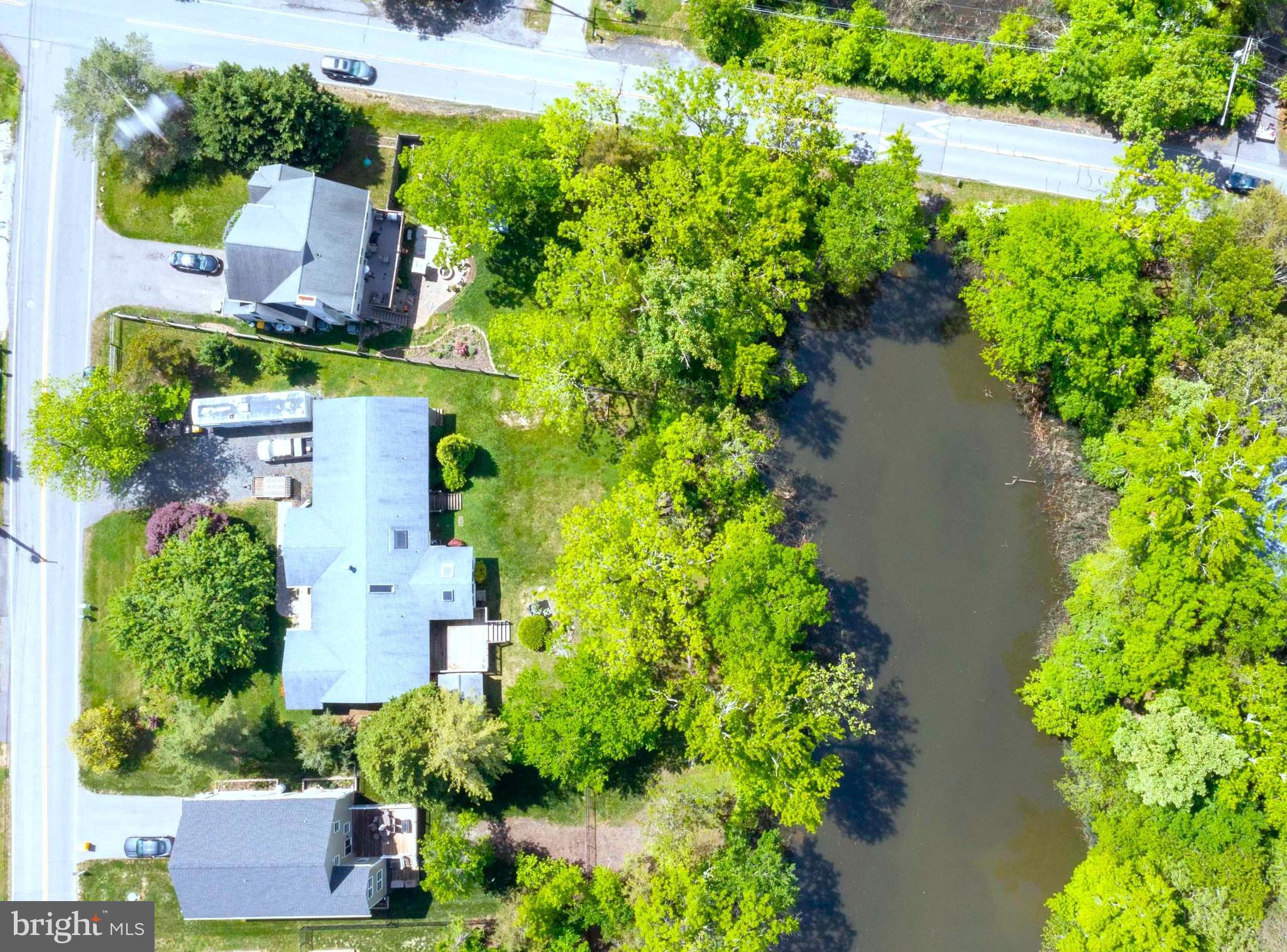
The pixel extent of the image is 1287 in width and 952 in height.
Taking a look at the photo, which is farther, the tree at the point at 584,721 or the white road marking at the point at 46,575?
the white road marking at the point at 46,575

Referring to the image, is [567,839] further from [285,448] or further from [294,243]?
[294,243]

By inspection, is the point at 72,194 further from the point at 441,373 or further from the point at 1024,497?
the point at 1024,497

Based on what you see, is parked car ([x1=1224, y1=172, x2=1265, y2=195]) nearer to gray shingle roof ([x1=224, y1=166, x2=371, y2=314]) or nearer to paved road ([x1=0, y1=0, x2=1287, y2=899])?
paved road ([x1=0, y1=0, x2=1287, y2=899])

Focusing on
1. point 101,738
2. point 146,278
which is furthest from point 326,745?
point 146,278

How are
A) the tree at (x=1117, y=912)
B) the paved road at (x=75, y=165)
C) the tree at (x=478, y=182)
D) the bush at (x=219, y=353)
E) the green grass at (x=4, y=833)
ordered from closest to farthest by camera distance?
the tree at (x=1117, y=912)
the tree at (x=478, y=182)
the green grass at (x=4, y=833)
the paved road at (x=75, y=165)
the bush at (x=219, y=353)

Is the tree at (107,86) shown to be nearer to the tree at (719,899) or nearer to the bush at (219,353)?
the bush at (219,353)

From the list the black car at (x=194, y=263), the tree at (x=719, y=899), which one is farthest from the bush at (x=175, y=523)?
the tree at (x=719, y=899)
